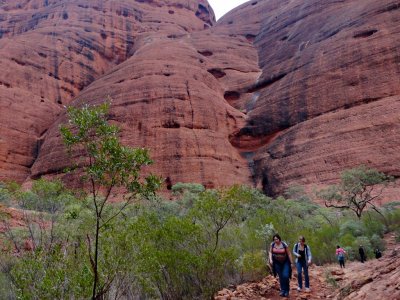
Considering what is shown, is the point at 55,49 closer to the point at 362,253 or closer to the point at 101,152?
the point at 101,152

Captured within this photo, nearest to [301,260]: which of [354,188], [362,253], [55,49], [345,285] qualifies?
[345,285]

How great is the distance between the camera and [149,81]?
44844 millimetres

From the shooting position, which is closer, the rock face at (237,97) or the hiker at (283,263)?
the hiker at (283,263)

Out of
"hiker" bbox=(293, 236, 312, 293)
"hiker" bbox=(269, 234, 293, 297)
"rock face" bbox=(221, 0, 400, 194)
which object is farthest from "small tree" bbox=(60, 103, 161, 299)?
"rock face" bbox=(221, 0, 400, 194)

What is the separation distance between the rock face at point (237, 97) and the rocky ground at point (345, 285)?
22.1 metres

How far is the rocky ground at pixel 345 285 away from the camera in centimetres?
509

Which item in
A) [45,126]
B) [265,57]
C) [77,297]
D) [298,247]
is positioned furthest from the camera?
[265,57]

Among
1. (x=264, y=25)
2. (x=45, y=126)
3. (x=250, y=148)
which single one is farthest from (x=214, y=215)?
(x=264, y=25)

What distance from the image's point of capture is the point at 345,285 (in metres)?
7.10

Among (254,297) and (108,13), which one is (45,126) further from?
(254,297)

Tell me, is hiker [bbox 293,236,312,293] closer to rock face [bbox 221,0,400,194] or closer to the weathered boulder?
rock face [bbox 221,0,400,194]

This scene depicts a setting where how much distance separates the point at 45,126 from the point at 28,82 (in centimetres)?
786

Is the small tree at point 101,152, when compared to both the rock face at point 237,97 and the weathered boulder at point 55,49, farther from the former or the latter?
the weathered boulder at point 55,49

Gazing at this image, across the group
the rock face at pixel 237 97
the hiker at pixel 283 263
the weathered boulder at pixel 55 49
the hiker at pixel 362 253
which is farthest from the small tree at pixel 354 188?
the weathered boulder at pixel 55 49
